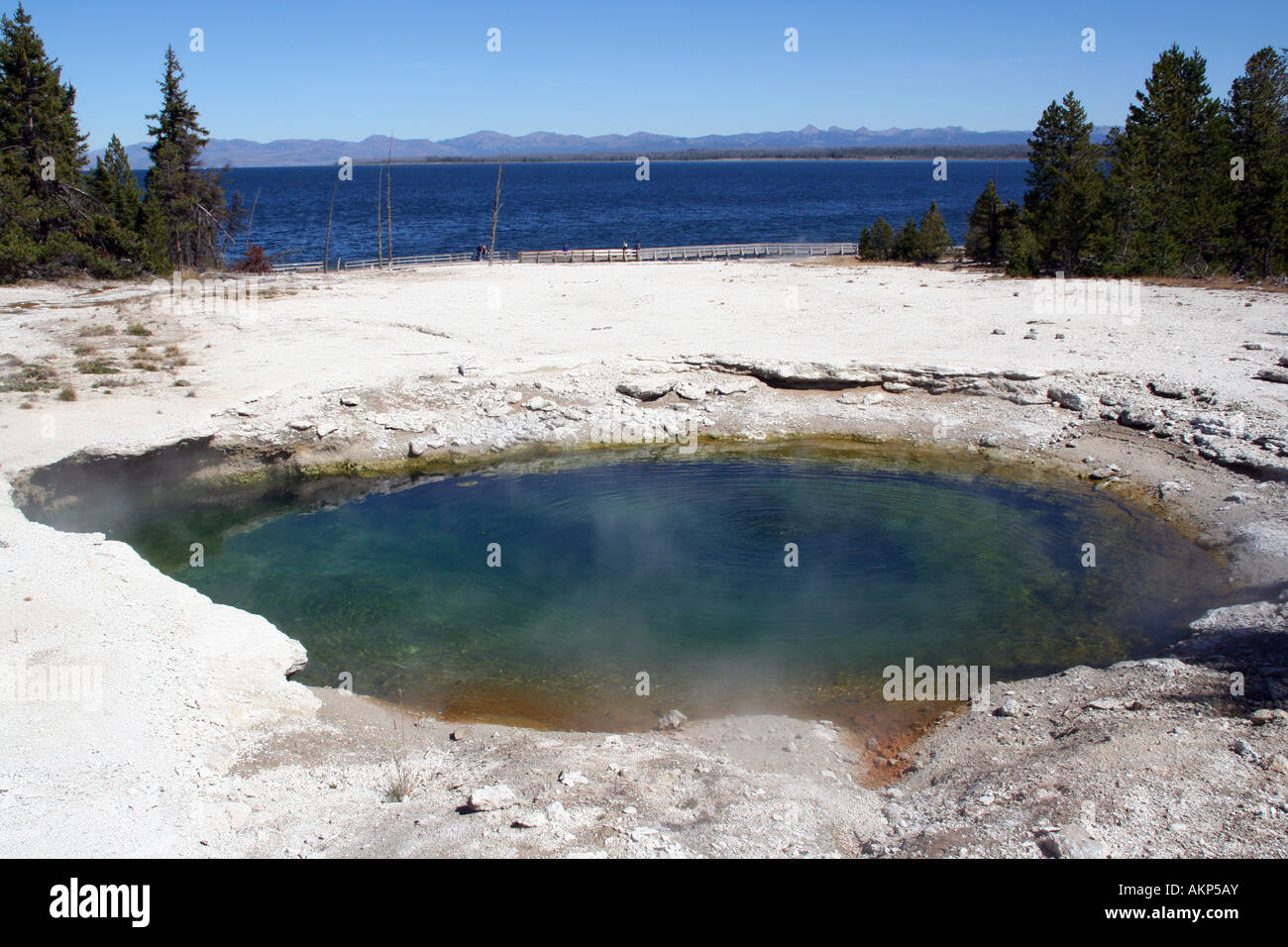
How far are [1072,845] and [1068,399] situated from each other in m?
13.9

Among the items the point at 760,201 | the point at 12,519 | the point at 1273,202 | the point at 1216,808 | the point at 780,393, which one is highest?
the point at 760,201

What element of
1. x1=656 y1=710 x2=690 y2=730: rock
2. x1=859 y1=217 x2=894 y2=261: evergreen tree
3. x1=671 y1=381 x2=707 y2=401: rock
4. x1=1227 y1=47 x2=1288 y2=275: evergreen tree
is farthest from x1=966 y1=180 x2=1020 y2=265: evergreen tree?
x1=656 y1=710 x2=690 y2=730: rock

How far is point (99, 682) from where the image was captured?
820 centimetres

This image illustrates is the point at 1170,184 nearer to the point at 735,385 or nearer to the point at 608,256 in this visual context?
the point at 735,385

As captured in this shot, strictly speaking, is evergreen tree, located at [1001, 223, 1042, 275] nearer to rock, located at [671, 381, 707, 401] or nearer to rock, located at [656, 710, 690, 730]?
rock, located at [671, 381, 707, 401]

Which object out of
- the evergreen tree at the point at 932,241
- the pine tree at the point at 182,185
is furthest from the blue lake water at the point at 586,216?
the evergreen tree at the point at 932,241

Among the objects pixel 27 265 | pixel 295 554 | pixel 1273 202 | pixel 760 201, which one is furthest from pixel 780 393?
pixel 760 201

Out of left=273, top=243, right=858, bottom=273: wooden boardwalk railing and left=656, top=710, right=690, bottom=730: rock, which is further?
left=273, top=243, right=858, bottom=273: wooden boardwalk railing

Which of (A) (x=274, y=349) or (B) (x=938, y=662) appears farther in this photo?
(A) (x=274, y=349)

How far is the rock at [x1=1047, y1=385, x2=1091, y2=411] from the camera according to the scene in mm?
17562

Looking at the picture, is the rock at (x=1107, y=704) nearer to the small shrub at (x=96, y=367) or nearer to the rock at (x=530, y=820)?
the rock at (x=530, y=820)

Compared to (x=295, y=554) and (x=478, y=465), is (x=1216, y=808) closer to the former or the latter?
(x=295, y=554)

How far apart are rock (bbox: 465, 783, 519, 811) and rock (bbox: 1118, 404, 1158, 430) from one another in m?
14.9

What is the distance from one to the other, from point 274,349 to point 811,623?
1596 centimetres
